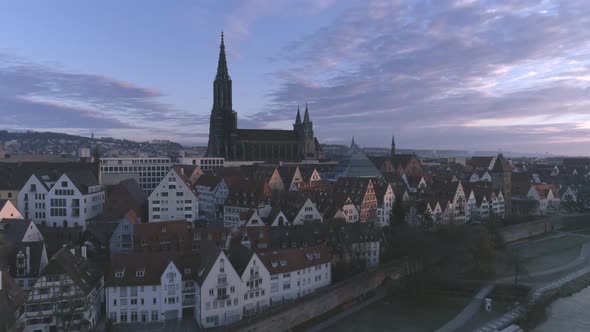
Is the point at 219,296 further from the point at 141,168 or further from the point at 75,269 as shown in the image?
the point at 141,168

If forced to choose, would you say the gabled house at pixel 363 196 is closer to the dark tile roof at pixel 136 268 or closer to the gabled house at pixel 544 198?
the dark tile roof at pixel 136 268

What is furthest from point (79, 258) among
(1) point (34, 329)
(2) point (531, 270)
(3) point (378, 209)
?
(2) point (531, 270)

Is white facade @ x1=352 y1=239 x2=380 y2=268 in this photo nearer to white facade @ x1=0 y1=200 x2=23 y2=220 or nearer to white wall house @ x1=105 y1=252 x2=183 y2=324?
white wall house @ x1=105 y1=252 x2=183 y2=324

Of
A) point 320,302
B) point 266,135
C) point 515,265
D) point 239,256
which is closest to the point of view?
point 239,256

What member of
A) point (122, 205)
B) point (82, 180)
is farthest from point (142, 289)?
point (82, 180)

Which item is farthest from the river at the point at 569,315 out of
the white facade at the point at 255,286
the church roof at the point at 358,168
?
the church roof at the point at 358,168

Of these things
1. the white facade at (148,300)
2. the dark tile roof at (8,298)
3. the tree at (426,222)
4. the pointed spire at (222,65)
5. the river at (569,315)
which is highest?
the pointed spire at (222,65)
